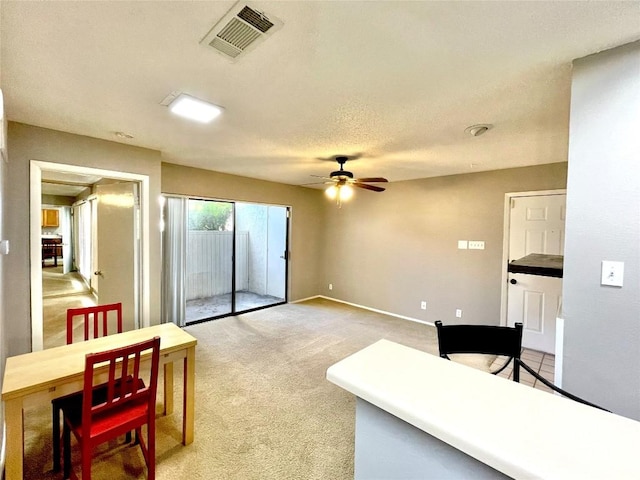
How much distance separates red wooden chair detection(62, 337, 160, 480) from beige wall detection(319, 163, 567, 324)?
4.05 meters

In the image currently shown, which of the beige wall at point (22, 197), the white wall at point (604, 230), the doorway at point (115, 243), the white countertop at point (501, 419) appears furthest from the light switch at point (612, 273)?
the beige wall at point (22, 197)

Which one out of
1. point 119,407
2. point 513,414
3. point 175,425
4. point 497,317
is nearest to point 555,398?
point 513,414

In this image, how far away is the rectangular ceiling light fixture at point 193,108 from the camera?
2010 mm

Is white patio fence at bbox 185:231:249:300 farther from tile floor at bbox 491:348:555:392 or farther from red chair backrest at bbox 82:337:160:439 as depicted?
tile floor at bbox 491:348:555:392

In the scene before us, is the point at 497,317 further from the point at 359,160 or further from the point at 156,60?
the point at 156,60

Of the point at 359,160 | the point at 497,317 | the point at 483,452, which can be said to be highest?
the point at 359,160

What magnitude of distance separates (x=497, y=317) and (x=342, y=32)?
13.5 ft

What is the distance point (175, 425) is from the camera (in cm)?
217

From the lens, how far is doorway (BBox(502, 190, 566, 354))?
11.6 ft

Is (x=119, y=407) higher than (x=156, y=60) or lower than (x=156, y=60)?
lower

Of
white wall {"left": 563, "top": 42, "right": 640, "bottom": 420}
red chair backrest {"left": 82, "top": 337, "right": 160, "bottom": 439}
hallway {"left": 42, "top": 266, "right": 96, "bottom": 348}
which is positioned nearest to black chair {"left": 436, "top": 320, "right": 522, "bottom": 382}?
white wall {"left": 563, "top": 42, "right": 640, "bottom": 420}

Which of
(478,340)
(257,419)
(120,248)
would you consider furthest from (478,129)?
(120,248)

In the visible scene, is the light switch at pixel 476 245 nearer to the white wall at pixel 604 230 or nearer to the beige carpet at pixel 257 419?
the beige carpet at pixel 257 419

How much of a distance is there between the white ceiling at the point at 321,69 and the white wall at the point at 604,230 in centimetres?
20
